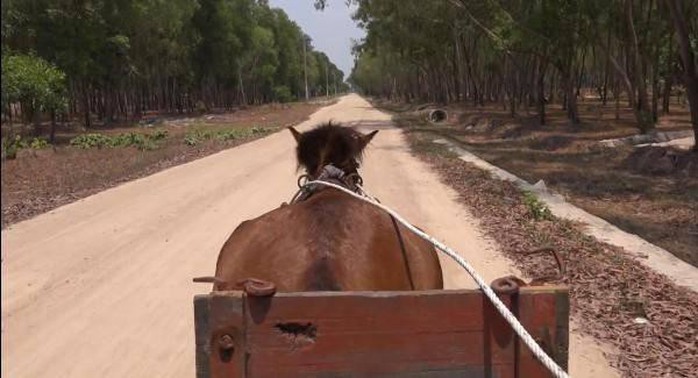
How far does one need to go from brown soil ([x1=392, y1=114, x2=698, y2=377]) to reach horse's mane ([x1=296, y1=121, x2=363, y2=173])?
49.8 inches

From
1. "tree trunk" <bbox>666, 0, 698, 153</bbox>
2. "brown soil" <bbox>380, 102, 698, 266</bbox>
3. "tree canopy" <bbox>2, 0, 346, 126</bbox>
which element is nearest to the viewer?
"brown soil" <bbox>380, 102, 698, 266</bbox>

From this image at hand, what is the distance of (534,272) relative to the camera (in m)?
7.47

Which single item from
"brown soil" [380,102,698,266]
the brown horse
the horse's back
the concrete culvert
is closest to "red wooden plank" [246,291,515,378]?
the brown horse

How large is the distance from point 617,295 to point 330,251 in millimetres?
4350

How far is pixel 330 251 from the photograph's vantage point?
3064 mm

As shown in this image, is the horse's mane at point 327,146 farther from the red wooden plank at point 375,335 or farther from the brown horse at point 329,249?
the red wooden plank at point 375,335

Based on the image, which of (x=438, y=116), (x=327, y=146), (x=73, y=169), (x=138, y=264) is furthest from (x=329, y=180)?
(x=438, y=116)

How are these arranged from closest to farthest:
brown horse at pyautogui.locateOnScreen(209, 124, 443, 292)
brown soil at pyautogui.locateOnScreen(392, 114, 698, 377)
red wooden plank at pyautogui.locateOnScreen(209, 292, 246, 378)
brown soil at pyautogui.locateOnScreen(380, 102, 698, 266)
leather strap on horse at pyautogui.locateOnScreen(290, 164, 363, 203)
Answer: red wooden plank at pyautogui.locateOnScreen(209, 292, 246, 378), brown horse at pyautogui.locateOnScreen(209, 124, 443, 292), leather strap on horse at pyautogui.locateOnScreen(290, 164, 363, 203), brown soil at pyautogui.locateOnScreen(392, 114, 698, 377), brown soil at pyautogui.locateOnScreen(380, 102, 698, 266)

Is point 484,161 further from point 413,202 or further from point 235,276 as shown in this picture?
point 235,276

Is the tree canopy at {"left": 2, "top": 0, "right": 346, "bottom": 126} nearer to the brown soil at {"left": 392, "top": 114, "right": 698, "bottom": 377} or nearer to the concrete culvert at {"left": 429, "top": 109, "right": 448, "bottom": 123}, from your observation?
the brown soil at {"left": 392, "top": 114, "right": 698, "bottom": 377}

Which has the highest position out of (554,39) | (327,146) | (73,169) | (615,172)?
(554,39)

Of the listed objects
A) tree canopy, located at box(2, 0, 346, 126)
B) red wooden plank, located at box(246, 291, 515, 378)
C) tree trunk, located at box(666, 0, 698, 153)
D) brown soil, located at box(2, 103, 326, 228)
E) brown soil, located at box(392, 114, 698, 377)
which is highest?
tree canopy, located at box(2, 0, 346, 126)

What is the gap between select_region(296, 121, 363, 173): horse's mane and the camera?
164 inches

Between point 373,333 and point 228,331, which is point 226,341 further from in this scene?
point 373,333
